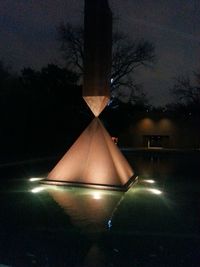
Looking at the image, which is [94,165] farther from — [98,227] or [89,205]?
[98,227]

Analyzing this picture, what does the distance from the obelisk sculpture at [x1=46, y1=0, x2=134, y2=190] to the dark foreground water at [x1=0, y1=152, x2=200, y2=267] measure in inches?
18.9

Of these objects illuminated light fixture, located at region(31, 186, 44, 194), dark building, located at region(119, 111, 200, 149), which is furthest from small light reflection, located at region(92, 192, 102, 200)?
dark building, located at region(119, 111, 200, 149)

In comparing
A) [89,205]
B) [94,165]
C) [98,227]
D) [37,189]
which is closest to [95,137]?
[94,165]

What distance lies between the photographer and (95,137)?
10328 mm

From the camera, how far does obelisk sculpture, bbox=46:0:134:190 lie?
9.66 metres

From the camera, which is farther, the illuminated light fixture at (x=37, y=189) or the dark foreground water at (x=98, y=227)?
the illuminated light fixture at (x=37, y=189)

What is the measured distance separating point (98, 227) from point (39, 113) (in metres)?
17.1

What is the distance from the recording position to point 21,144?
21188 millimetres

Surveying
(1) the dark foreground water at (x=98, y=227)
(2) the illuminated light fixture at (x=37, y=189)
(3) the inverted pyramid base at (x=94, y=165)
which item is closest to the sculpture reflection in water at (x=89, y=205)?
(1) the dark foreground water at (x=98, y=227)

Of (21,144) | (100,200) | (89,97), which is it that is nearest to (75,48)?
(21,144)

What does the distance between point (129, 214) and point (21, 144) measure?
15.2 meters

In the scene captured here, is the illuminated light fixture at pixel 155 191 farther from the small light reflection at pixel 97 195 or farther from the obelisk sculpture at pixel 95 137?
the small light reflection at pixel 97 195

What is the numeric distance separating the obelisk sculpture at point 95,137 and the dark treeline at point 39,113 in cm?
894

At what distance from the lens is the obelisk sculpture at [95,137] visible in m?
9.66
